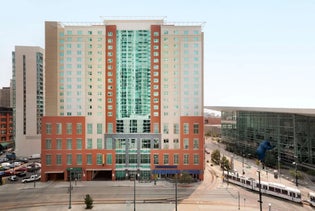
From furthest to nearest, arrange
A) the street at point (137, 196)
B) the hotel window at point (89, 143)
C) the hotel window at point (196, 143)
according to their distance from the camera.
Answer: the hotel window at point (89, 143) → the hotel window at point (196, 143) → the street at point (137, 196)

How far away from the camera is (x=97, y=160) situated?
6031 cm

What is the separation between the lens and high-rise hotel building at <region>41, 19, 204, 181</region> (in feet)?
200

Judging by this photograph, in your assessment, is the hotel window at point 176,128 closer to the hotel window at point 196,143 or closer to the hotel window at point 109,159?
the hotel window at point 196,143

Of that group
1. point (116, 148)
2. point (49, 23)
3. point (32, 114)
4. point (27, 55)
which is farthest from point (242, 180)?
point (27, 55)

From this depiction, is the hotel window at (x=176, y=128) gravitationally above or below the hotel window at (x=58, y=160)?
above

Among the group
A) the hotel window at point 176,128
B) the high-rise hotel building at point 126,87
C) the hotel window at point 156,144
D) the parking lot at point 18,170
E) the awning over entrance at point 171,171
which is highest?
the high-rise hotel building at point 126,87

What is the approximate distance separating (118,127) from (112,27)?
27.5 meters

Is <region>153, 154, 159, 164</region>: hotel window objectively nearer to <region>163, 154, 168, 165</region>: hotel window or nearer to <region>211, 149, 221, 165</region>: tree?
<region>163, 154, 168, 165</region>: hotel window

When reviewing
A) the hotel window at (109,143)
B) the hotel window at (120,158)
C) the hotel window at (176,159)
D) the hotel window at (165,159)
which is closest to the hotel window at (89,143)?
the hotel window at (109,143)

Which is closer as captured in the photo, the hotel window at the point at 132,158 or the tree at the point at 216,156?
the hotel window at the point at 132,158

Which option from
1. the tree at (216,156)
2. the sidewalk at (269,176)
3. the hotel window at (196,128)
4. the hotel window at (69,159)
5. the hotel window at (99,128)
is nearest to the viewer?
the sidewalk at (269,176)

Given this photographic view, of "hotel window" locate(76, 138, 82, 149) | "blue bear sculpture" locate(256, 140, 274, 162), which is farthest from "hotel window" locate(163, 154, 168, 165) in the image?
"blue bear sculpture" locate(256, 140, 274, 162)

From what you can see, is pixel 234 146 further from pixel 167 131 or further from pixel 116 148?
pixel 116 148

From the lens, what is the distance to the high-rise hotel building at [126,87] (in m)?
61.1
